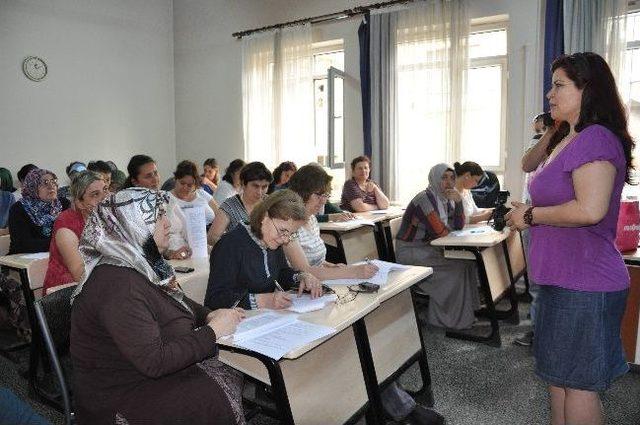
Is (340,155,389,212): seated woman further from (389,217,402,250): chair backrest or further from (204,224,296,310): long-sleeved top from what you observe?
(204,224,296,310): long-sleeved top

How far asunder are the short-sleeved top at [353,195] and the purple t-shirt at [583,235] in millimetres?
3796

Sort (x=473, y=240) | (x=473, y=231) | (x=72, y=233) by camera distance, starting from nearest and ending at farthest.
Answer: (x=72, y=233) < (x=473, y=240) < (x=473, y=231)

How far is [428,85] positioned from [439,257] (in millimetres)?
2621

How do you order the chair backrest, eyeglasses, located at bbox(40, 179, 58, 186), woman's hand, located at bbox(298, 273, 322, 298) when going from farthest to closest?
the chair backrest
eyeglasses, located at bbox(40, 179, 58, 186)
woman's hand, located at bbox(298, 273, 322, 298)

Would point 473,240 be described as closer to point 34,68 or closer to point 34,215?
point 34,215

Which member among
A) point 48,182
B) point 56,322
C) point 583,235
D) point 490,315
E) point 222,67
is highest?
point 222,67

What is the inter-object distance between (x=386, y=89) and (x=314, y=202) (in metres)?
3.45

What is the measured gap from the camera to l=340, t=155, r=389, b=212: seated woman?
210 inches

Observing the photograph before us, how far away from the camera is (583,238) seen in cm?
147

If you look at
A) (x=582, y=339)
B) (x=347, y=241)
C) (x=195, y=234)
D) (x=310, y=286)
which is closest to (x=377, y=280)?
(x=310, y=286)

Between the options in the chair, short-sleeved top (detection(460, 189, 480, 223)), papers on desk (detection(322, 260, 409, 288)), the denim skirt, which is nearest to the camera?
the denim skirt

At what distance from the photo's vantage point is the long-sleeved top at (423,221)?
3.55 metres

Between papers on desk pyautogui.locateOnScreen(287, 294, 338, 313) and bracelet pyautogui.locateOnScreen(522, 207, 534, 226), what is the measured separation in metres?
0.75

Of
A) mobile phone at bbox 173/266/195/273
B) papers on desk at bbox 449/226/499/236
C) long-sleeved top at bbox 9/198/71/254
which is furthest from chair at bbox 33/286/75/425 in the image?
papers on desk at bbox 449/226/499/236
